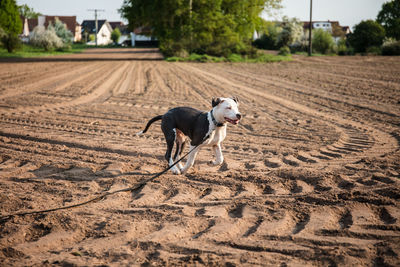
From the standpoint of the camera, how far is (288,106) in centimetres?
1298

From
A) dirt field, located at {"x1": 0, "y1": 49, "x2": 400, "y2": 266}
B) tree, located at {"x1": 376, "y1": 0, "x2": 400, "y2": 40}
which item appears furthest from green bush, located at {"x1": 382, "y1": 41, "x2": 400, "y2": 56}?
dirt field, located at {"x1": 0, "y1": 49, "x2": 400, "y2": 266}

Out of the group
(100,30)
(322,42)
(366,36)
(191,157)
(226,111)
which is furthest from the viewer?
(100,30)

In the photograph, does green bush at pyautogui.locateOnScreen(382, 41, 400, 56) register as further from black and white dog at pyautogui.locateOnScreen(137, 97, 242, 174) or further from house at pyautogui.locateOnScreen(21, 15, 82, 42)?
house at pyautogui.locateOnScreen(21, 15, 82, 42)

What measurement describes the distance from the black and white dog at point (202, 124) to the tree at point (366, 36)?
50.3 metres

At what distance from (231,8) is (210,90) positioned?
25620mm

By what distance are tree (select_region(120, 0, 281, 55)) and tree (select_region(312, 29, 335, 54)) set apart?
14.8m

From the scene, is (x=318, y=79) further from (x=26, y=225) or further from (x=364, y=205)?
(x=26, y=225)

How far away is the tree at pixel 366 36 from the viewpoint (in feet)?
161

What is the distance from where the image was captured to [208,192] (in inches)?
210

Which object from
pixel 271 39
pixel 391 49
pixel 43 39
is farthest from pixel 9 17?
pixel 391 49

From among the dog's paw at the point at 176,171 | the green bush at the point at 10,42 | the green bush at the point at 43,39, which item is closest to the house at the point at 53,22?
the green bush at the point at 43,39

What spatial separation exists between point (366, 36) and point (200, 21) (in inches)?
1040

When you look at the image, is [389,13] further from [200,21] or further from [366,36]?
[200,21]

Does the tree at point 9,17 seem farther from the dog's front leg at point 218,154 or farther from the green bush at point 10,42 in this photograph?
the dog's front leg at point 218,154
